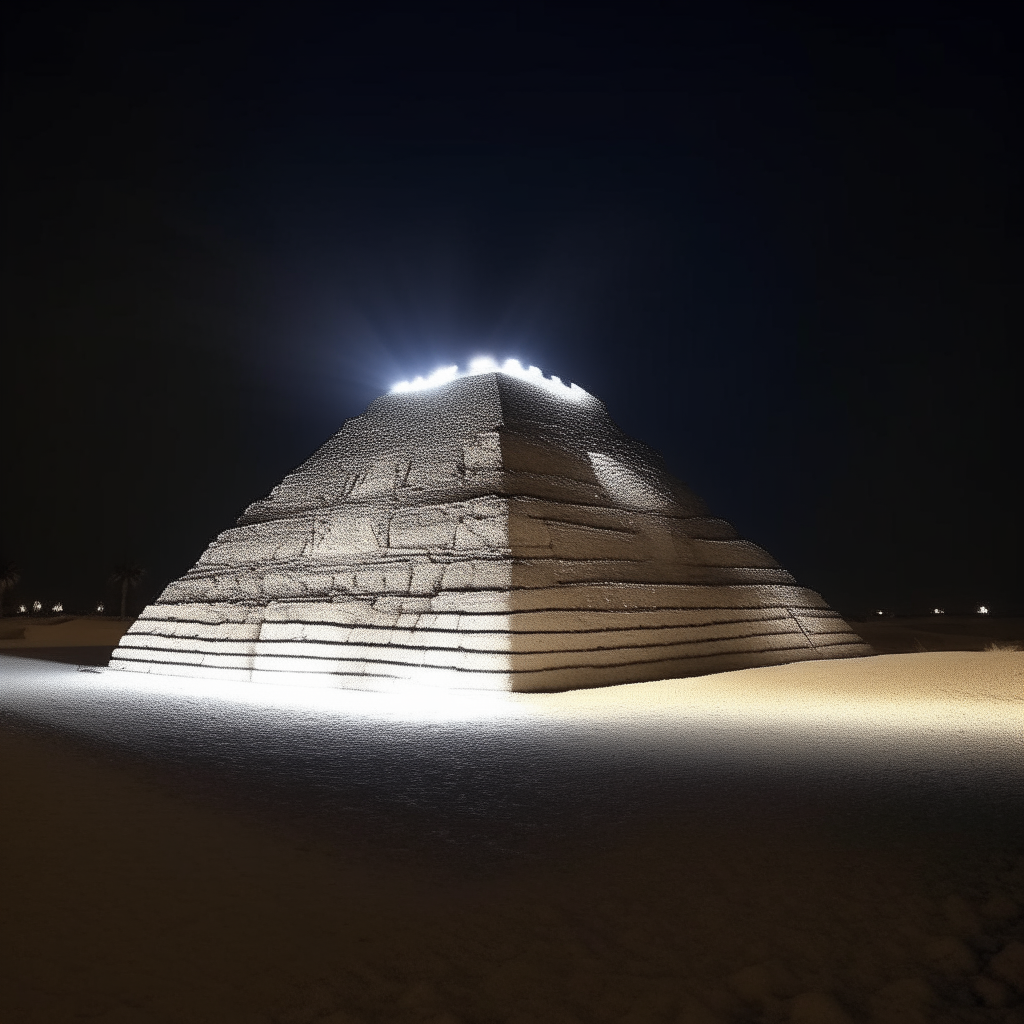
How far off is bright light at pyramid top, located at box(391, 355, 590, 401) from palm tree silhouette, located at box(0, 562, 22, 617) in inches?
1928

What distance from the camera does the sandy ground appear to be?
3.13 metres

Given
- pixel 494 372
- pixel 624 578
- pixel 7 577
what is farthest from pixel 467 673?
pixel 7 577

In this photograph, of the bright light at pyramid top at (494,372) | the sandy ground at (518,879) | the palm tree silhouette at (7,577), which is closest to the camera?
the sandy ground at (518,879)

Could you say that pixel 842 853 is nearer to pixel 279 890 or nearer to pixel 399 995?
pixel 399 995

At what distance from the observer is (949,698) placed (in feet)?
42.7

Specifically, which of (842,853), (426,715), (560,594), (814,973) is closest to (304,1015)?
(814,973)

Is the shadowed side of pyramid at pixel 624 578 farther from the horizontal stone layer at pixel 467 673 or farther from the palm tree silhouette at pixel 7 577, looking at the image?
the palm tree silhouette at pixel 7 577

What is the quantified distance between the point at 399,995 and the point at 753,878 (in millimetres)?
2260

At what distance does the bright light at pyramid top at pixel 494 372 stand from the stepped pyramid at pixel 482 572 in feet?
0.39

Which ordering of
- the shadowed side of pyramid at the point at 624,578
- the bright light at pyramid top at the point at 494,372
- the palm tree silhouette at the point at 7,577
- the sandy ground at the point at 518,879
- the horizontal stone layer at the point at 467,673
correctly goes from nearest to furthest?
the sandy ground at the point at 518,879
the horizontal stone layer at the point at 467,673
the shadowed side of pyramid at the point at 624,578
the bright light at pyramid top at the point at 494,372
the palm tree silhouette at the point at 7,577

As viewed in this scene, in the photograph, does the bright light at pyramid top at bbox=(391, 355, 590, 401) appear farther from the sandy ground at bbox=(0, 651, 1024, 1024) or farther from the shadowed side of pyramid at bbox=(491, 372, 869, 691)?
the sandy ground at bbox=(0, 651, 1024, 1024)

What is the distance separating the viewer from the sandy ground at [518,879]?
3.13m

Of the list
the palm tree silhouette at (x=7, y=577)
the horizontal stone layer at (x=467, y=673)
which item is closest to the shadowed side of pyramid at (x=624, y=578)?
the horizontal stone layer at (x=467, y=673)

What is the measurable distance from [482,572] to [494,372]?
366 inches
